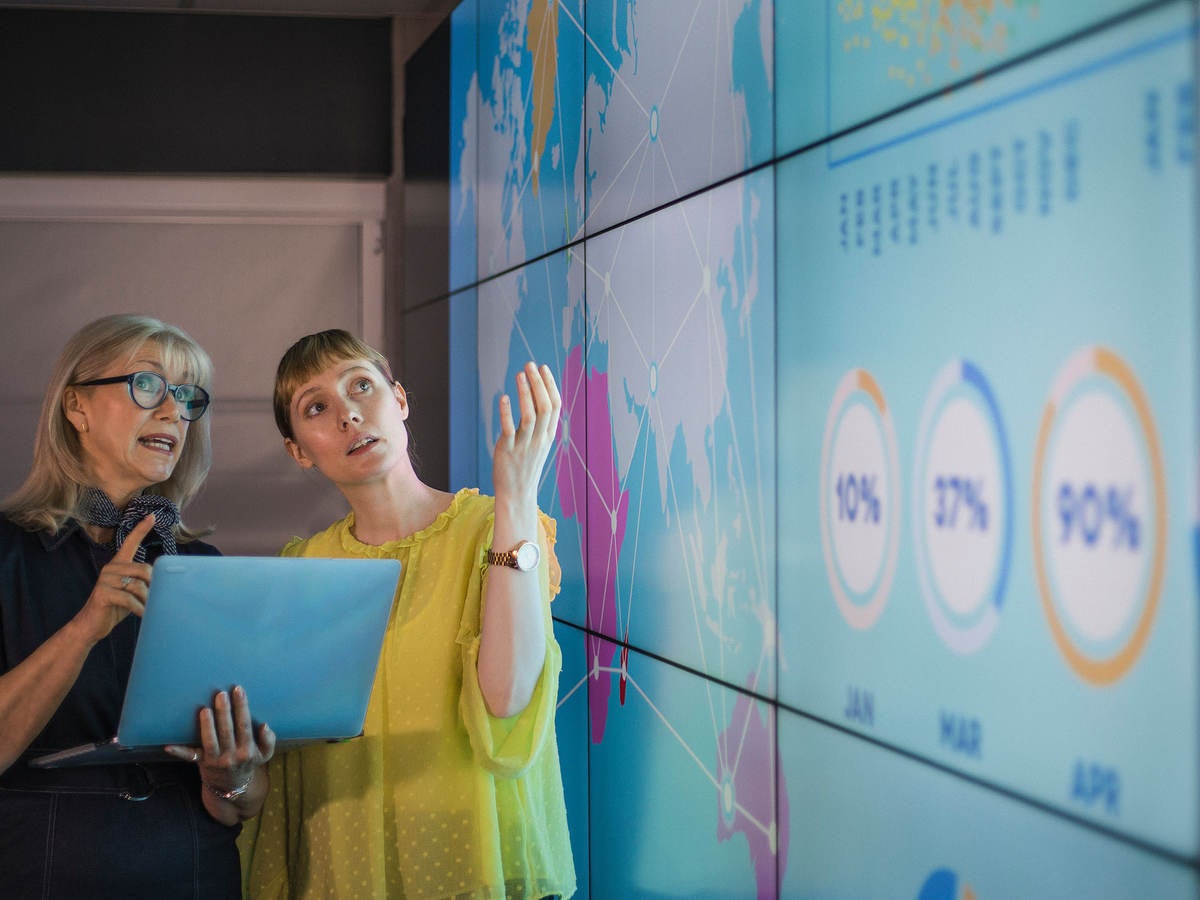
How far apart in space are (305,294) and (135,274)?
66cm

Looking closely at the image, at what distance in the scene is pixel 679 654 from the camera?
2.63 meters

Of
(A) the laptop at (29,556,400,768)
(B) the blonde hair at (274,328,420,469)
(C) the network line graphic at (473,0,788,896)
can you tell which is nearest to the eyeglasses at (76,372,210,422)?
(B) the blonde hair at (274,328,420,469)

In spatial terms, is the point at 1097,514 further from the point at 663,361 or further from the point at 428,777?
the point at 663,361

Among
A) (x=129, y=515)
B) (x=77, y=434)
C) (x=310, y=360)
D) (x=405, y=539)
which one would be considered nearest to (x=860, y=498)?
(x=405, y=539)

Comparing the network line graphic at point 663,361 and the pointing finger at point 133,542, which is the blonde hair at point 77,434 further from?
the network line graphic at point 663,361

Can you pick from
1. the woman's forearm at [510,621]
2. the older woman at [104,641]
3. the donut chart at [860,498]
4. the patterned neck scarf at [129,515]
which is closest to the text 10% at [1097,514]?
the donut chart at [860,498]

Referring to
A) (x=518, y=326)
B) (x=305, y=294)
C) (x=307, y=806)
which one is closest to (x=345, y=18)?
(x=305, y=294)

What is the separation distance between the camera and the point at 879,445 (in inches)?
73.5

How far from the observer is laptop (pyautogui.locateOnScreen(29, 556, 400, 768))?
184cm

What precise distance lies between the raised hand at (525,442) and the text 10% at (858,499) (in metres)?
0.46

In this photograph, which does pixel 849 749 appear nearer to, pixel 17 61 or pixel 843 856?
pixel 843 856

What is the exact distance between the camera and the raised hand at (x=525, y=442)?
2.05m

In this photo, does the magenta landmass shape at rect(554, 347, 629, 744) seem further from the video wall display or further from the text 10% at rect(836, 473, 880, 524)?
the text 10% at rect(836, 473, 880, 524)

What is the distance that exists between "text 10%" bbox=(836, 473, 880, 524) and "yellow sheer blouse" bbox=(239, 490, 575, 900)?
51 centimetres
